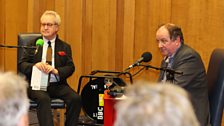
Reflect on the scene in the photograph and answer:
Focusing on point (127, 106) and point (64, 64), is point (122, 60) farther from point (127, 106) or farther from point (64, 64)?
point (127, 106)

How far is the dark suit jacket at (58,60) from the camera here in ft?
13.4

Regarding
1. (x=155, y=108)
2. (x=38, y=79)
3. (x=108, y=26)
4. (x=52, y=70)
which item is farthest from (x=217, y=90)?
(x=108, y=26)

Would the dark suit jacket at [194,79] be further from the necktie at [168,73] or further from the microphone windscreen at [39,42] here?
the microphone windscreen at [39,42]

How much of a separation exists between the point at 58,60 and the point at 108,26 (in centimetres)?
128

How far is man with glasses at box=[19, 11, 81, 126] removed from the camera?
3.88 metres

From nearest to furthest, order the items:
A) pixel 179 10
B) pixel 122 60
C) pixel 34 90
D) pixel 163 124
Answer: pixel 163 124 → pixel 34 90 → pixel 179 10 → pixel 122 60

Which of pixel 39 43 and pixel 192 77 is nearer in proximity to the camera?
pixel 192 77

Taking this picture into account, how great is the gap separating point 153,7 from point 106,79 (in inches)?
55.5

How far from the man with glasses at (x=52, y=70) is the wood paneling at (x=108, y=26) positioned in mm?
1086

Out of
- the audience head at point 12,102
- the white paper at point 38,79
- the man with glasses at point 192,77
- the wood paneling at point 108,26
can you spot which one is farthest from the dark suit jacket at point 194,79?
the audience head at point 12,102

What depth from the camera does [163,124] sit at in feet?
3.39

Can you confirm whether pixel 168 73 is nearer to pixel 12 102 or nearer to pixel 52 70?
pixel 52 70

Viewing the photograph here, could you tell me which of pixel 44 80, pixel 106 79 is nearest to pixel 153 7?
pixel 106 79

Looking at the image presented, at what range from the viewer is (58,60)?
4180 millimetres
